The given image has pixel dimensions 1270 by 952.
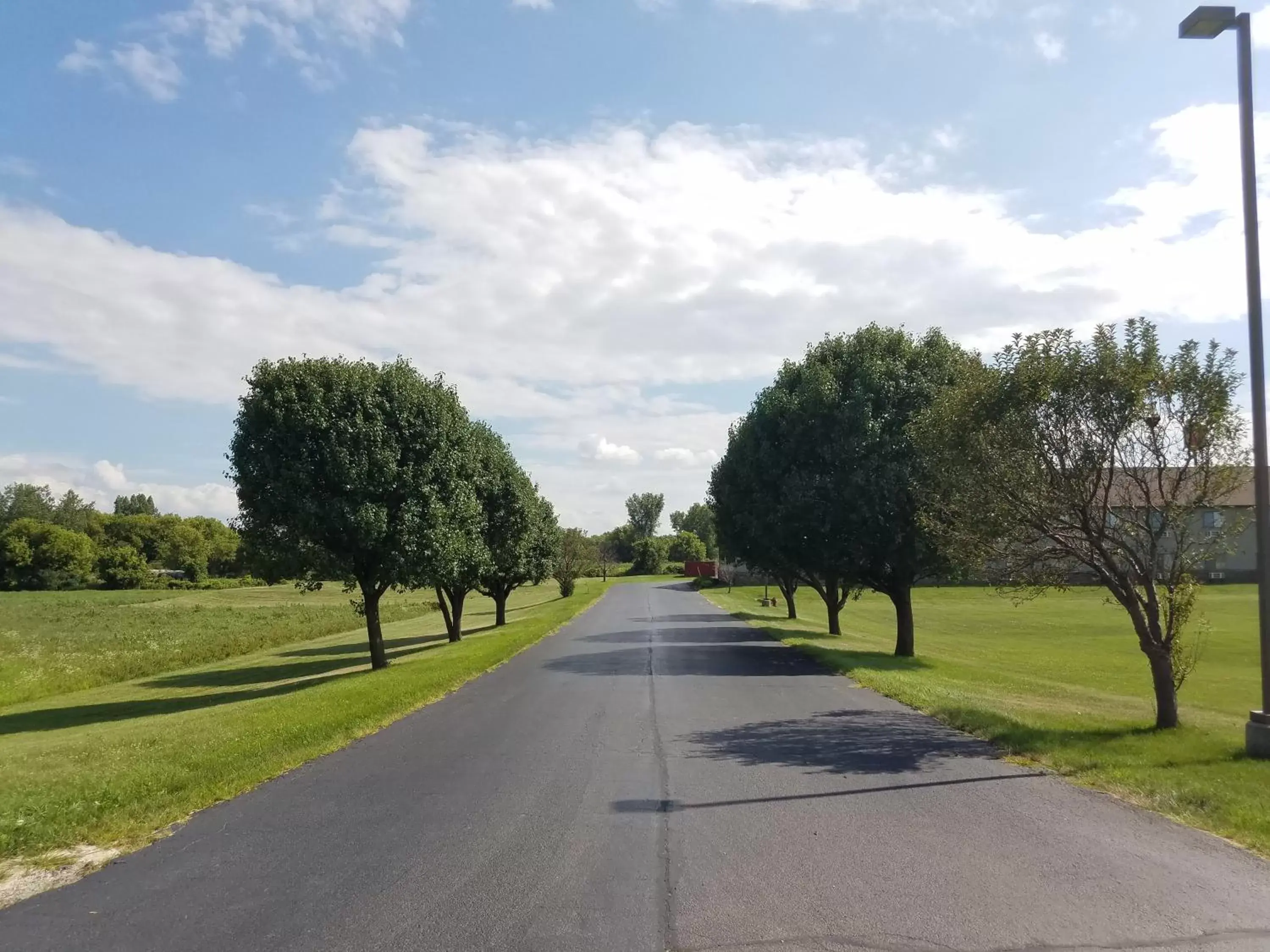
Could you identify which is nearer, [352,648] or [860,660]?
[860,660]

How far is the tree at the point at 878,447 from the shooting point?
83.8ft

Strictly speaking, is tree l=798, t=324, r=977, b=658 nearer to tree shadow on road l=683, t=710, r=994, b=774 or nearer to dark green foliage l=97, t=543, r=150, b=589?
tree shadow on road l=683, t=710, r=994, b=774

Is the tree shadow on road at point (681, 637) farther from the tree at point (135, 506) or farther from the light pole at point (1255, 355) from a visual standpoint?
the tree at point (135, 506)

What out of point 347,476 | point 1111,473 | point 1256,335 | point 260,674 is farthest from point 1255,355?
point 260,674

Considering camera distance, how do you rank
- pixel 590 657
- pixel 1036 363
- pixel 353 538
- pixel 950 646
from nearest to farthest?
pixel 1036 363
pixel 590 657
pixel 353 538
pixel 950 646

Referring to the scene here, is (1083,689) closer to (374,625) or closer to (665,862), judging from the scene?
(374,625)

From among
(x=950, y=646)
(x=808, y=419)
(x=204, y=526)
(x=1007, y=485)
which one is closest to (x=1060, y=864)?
(x=1007, y=485)

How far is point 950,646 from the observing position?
36.4 meters

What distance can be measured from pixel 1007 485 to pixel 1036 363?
173cm

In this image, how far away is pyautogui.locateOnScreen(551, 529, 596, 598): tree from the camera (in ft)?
248

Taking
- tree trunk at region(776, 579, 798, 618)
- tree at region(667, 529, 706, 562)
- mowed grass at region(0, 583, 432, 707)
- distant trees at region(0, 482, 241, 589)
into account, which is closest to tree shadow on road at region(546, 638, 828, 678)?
tree trunk at region(776, 579, 798, 618)

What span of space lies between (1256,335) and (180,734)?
597 inches

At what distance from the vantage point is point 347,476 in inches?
987

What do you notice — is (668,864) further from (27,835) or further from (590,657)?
(590,657)
